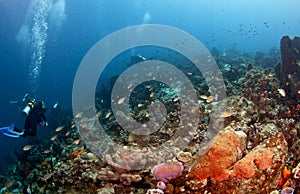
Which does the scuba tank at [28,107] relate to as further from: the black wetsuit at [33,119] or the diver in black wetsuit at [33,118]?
the black wetsuit at [33,119]

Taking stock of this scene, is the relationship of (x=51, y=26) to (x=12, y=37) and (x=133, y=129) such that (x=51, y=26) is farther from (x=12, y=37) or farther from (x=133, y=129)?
(x=133, y=129)

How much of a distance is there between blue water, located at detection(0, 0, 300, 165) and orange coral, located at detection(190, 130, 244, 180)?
48.3 ft

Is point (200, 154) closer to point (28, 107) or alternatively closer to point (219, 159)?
point (219, 159)

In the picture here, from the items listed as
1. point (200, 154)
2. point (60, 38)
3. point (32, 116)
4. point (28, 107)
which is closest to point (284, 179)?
point (200, 154)

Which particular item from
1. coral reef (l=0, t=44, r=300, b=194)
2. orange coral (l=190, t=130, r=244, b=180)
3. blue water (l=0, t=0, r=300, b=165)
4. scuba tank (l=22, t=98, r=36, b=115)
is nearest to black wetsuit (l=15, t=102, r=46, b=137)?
scuba tank (l=22, t=98, r=36, b=115)

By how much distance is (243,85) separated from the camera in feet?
36.4

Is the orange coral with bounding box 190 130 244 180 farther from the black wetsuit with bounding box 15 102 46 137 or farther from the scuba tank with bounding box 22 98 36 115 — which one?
the black wetsuit with bounding box 15 102 46 137

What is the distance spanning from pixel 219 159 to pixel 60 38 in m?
81.3

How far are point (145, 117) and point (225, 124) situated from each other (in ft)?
9.84

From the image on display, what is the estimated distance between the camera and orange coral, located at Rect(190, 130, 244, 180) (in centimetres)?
503

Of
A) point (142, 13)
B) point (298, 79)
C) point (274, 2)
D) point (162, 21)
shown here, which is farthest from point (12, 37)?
point (274, 2)

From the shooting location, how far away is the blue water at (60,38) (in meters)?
46.7

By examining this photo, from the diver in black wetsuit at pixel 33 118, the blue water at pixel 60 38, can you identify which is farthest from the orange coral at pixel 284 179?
the blue water at pixel 60 38

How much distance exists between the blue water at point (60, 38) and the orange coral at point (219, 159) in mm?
14721
